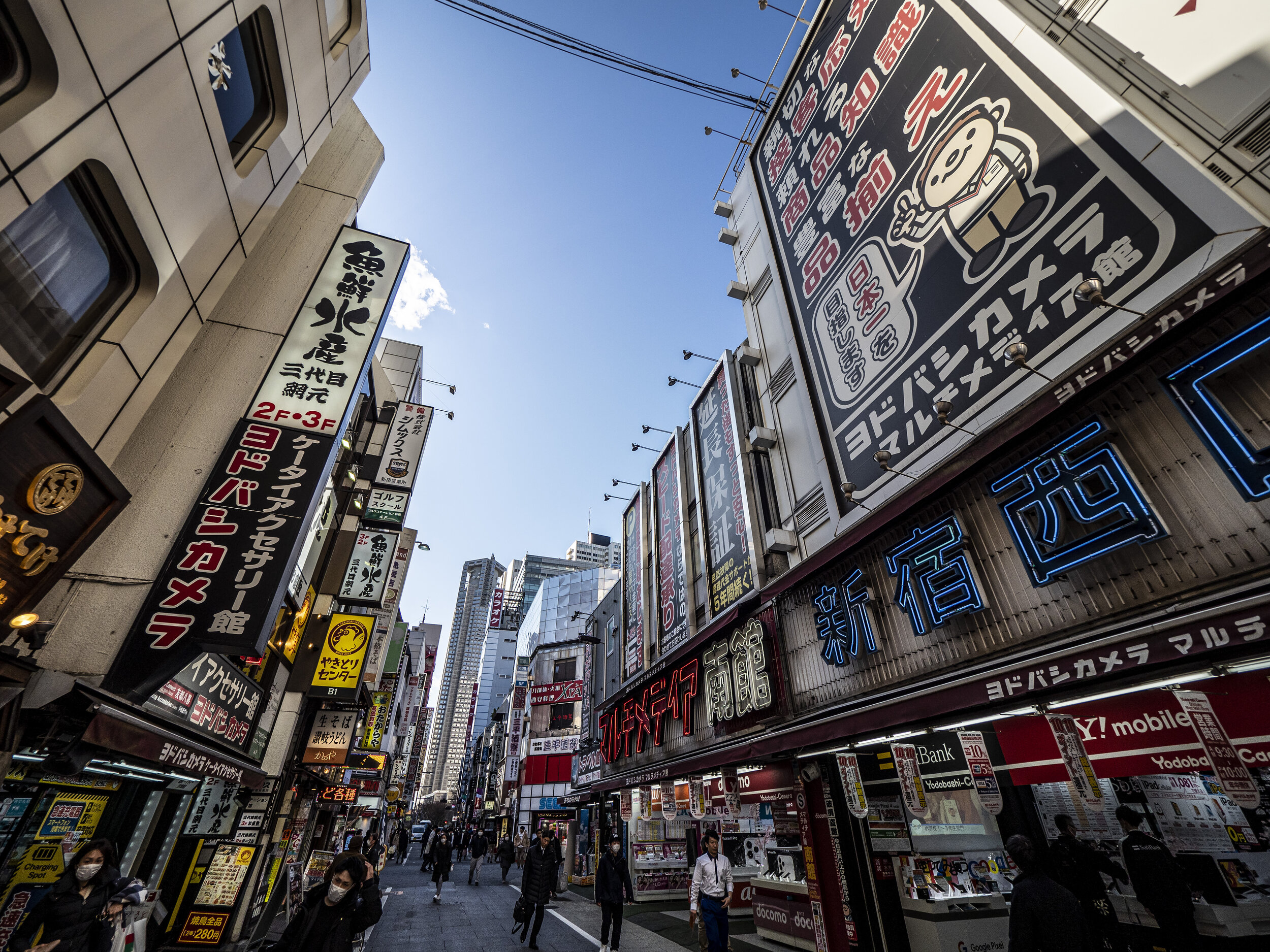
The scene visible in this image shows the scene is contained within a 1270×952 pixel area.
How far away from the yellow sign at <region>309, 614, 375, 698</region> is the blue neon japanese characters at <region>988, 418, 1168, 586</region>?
16.1 m

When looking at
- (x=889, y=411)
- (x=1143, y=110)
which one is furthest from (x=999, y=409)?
(x=1143, y=110)

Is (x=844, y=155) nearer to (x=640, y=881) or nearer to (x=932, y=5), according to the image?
(x=932, y=5)

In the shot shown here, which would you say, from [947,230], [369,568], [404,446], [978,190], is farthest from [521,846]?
[978,190]

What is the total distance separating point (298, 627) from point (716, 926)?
1328cm

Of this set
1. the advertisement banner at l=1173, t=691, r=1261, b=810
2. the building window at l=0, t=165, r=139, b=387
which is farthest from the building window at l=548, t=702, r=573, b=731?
the advertisement banner at l=1173, t=691, r=1261, b=810

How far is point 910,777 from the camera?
7621 millimetres

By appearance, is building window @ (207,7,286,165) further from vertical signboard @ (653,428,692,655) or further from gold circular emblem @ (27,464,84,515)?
vertical signboard @ (653,428,692,655)

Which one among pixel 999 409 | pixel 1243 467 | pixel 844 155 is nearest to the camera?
pixel 1243 467

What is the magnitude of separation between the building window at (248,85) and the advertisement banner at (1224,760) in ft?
45.2

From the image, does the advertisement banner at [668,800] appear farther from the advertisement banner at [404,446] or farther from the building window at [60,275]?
the building window at [60,275]

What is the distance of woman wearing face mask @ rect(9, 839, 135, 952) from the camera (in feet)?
17.0

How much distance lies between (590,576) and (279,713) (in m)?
43.9

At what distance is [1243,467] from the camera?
15.1 ft

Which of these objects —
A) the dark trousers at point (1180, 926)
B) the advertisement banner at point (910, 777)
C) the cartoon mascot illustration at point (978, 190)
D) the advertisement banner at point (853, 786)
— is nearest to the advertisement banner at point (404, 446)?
the advertisement banner at point (853, 786)
